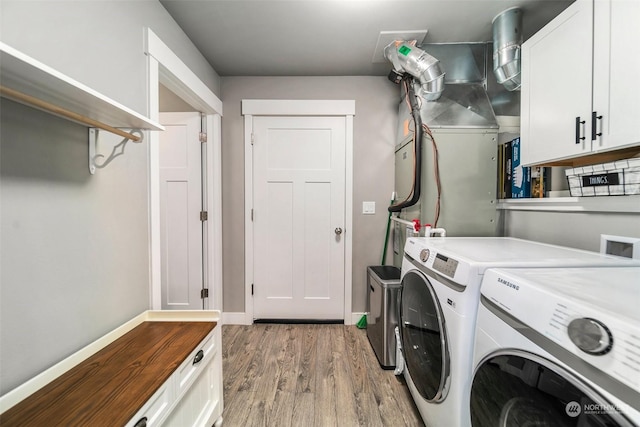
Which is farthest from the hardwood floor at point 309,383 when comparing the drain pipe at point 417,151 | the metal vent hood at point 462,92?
the metal vent hood at point 462,92

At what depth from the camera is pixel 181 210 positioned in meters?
2.20

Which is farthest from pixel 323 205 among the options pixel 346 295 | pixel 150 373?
pixel 150 373

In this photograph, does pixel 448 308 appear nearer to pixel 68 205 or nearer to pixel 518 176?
pixel 518 176

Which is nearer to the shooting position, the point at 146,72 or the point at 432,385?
the point at 432,385

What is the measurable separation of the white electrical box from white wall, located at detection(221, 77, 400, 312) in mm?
1437

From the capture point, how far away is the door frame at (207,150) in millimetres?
1354

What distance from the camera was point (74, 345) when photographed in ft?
3.05

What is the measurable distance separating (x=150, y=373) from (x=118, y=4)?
62.6 inches

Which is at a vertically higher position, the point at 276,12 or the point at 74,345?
the point at 276,12

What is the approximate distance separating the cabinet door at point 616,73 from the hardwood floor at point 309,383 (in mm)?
1626

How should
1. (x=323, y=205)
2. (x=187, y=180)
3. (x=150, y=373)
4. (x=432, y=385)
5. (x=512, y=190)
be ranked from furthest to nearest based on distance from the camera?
(x=323, y=205)
(x=187, y=180)
(x=512, y=190)
(x=432, y=385)
(x=150, y=373)

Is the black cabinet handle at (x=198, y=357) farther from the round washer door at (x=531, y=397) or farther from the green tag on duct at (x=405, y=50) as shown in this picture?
the green tag on duct at (x=405, y=50)

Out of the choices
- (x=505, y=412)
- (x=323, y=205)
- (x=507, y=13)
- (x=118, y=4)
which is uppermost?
(x=507, y=13)

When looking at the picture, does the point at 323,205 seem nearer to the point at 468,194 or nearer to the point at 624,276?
the point at 468,194
